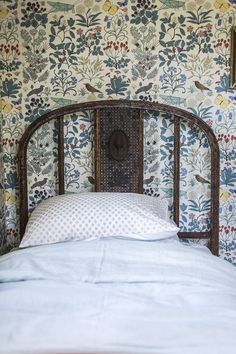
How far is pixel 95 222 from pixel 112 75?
0.90 metres

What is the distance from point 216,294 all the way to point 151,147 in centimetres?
108

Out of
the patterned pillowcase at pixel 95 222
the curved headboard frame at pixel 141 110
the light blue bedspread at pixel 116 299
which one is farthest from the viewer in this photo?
the curved headboard frame at pixel 141 110

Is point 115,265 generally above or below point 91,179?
below

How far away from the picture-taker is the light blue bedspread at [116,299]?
0.98 meters

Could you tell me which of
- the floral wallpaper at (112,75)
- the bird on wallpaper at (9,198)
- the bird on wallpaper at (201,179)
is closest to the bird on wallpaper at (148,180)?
the floral wallpaper at (112,75)

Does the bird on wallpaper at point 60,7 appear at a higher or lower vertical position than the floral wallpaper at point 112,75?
higher

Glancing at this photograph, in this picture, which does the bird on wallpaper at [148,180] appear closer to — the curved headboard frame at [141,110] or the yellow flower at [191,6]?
the curved headboard frame at [141,110]

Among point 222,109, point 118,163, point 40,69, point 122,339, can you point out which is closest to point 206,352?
point 122,339

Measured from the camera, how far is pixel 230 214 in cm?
223

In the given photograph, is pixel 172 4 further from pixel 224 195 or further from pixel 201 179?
pixel 224 195

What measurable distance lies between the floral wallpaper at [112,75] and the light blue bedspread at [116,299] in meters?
0.68

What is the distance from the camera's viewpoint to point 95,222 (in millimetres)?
1703

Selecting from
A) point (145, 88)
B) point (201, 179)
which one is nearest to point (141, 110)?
point (145, 88)

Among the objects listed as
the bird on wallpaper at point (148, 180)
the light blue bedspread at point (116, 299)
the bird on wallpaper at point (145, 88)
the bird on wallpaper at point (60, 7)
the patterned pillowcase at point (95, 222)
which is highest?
the bird on wallpaper at point (60, 7)
